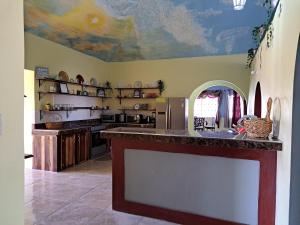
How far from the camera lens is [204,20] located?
588 centimetres

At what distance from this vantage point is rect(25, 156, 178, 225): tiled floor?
3.01 m

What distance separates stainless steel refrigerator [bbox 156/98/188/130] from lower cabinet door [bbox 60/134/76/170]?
265 cm

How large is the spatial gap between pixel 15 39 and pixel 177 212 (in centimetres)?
250

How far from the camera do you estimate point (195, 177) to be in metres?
2.86

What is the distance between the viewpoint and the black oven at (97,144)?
6.64 metres

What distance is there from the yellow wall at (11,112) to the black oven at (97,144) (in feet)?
16.7

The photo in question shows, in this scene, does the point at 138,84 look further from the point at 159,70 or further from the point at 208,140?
the point at 208,140

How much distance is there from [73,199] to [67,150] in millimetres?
2062

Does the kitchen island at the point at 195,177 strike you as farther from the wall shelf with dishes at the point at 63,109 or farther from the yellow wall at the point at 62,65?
the yellow wall at the point at 62,65

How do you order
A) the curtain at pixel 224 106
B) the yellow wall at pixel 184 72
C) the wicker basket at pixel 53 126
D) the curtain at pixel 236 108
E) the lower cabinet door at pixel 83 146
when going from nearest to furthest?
the wicker basket at pixel 53 126, the lower cabinet door at pixel 83 146, the yellow wall at pixel 184 72, the curtain at pixel 236 108, the curtain at pixel 224 106

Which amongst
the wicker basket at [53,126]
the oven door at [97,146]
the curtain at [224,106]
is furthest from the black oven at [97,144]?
the curtain at [224,106]

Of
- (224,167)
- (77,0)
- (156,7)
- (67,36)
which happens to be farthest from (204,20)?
(224,167)

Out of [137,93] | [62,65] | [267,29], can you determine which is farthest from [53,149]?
[267,29]

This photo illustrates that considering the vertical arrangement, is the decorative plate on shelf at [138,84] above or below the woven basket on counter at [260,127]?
above
